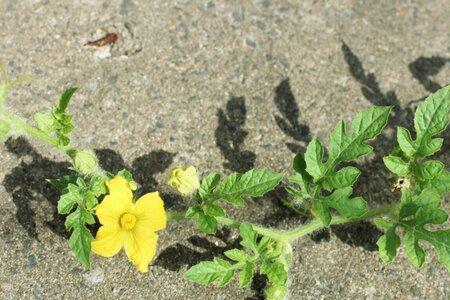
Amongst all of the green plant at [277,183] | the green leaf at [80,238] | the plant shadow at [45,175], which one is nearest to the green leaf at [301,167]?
the green plant at [277,183]

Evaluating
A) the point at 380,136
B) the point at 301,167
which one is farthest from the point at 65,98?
the point at 380,136

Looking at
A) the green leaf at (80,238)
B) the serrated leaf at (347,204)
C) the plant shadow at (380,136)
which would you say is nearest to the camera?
the green leaf at (80,238)

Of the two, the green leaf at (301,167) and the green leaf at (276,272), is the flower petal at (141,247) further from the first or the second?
the green leaf at (301,167)

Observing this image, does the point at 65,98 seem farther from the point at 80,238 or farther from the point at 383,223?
the point at 383,223

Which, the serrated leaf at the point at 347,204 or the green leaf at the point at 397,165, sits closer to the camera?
the serrated leaf at the point at 347,204

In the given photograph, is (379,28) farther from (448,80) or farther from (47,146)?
(47,146)

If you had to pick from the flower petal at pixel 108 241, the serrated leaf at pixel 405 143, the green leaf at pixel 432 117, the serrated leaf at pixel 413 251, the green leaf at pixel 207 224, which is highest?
the green leaf at pixel 432 117

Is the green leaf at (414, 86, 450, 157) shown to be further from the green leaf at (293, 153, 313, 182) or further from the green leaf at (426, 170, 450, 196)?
the green leaf at (293, 153, 313, 182)

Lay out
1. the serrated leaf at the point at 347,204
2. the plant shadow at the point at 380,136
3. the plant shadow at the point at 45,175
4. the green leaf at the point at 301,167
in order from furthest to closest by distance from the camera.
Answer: the plant shadow at the point at 380,136 < the plant shadow at the point at 45,175 < the green leaf at the point at 301,167 < the serrated leaf at the point at 347,204
